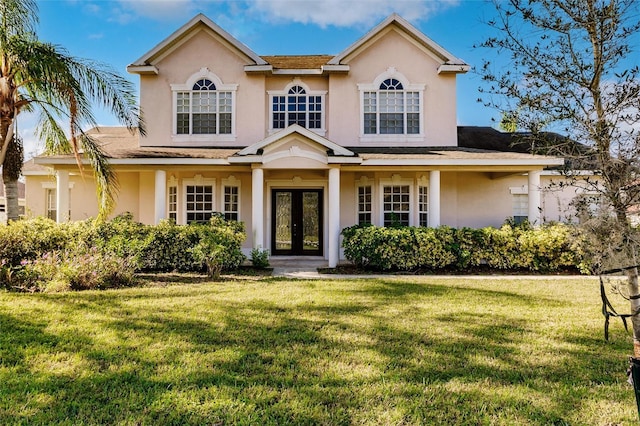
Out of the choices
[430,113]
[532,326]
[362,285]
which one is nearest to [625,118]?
[532,326]

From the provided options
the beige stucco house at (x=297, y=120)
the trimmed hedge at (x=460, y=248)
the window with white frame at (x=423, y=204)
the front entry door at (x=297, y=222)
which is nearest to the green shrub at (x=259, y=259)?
the beige stucco house at (x=297, y=120)

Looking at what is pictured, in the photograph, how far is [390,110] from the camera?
15.0 metres

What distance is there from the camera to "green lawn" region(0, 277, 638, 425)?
338 centimetres

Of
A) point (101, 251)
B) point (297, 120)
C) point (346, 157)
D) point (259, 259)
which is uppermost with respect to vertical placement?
point (297, 120)

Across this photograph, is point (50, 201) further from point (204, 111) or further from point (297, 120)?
point (297, 120)

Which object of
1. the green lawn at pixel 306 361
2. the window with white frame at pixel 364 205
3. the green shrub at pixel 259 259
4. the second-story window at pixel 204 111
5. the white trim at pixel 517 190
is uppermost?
the second-story window at pixel 204 111

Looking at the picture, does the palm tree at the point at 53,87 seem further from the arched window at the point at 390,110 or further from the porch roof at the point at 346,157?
the arched window at the point at 390,110

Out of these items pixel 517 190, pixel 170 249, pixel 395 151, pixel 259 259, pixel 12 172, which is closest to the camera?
pixel 170 249

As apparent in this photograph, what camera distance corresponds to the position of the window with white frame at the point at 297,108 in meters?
15.2

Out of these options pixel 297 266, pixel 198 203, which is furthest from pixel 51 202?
pixel 297 266

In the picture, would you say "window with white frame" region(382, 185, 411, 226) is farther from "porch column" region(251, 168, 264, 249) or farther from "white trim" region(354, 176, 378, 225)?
"porch column" region(251, 168, 264, 249)

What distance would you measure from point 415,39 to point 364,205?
6.68m

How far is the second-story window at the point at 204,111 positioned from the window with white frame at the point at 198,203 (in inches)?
84.7

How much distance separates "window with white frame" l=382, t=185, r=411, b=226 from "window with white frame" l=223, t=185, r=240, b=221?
A: 18.4ft
